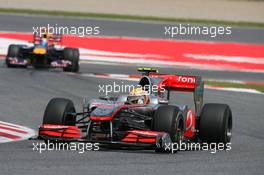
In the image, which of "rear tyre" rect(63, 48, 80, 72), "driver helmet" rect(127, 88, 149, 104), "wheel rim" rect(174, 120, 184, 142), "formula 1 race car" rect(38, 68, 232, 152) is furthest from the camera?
"rear tyre" rect(63, 48, 80, 72)

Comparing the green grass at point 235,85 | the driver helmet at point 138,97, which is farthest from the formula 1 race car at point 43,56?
the driver helmet at point 138,97

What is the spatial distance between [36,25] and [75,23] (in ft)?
7.40

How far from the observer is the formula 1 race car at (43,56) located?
25.3m

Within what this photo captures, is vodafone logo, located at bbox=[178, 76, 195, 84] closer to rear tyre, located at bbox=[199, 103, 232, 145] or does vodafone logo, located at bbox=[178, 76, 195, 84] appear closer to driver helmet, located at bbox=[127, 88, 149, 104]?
rear tyre, located at bbox=[199, 103, 232, 145]

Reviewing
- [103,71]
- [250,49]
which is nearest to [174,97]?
[103,71]

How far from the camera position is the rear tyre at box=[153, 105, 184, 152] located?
1196 centimetres

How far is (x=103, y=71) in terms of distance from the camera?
26.3 meters

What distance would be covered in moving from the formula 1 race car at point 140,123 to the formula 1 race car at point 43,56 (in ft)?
38.9

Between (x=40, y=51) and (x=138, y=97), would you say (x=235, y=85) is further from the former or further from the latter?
(x=138, y=97)

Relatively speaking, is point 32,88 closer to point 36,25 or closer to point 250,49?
point 250,49

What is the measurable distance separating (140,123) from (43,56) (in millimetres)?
13373

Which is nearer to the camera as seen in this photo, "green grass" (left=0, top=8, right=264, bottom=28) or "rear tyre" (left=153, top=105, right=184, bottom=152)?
"rear tyre" (left=153, top=105, right=184, bottom=152)

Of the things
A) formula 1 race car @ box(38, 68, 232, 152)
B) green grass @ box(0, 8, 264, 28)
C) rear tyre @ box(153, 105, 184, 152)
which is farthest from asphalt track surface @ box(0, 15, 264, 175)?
green grass @ box(0, 8, 264, 28)

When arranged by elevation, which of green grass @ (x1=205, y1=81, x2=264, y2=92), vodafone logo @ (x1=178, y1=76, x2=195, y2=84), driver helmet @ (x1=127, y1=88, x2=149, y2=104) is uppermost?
vodafone logo @ (x1=178, y1=76, x2=195, y2=84)
